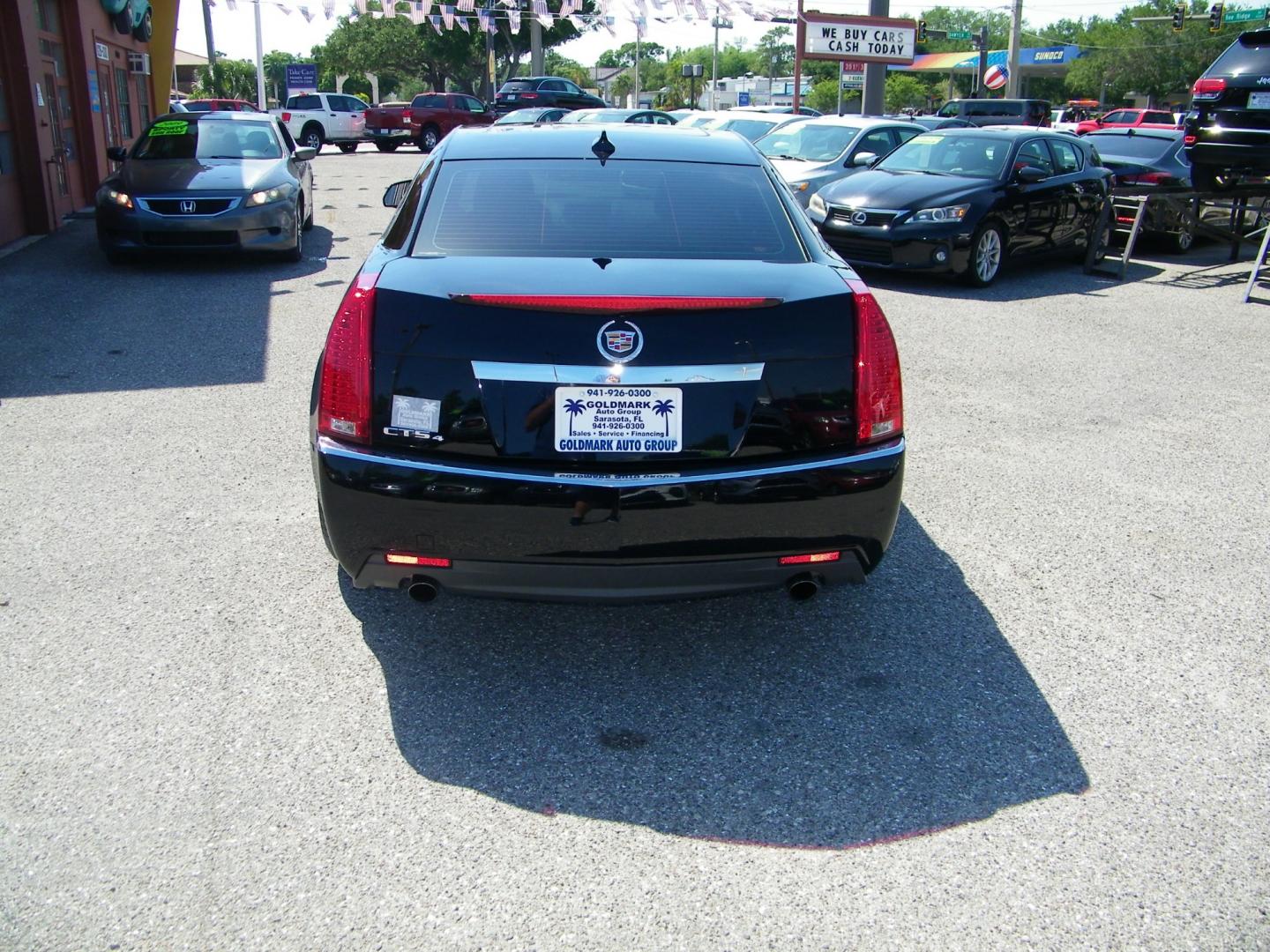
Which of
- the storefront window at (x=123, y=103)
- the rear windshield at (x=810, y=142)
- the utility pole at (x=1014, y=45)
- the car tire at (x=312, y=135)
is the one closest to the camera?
the rear windshield at (x=810, y=142)

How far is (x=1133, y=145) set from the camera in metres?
15.5

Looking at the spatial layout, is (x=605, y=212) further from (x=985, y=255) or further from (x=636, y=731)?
(x=985, y=255)

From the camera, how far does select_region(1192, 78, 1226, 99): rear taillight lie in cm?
1188

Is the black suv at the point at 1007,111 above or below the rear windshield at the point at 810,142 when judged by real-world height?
above

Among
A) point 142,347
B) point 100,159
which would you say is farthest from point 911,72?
point 142,347

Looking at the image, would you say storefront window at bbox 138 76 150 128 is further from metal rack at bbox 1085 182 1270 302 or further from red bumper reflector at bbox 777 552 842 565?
red bumper reflector at bbox 777 552 842 565

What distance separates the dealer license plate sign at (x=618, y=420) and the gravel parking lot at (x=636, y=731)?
34.6 inches

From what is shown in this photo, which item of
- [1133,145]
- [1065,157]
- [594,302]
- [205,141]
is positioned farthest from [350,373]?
[1133,145]

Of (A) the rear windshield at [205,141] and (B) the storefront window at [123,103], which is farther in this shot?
(B) the storefront window at [123,103]

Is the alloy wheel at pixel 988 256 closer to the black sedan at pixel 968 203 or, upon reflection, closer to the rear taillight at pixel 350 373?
the black sedan at pixel 968 203

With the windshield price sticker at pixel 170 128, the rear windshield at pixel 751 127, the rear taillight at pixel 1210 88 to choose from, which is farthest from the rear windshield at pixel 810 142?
the windshield price sticker at pixel 170 128

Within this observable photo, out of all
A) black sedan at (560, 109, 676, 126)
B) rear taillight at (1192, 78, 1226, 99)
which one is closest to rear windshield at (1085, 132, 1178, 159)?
rear taillight at (1192, 78, 1226, 99)

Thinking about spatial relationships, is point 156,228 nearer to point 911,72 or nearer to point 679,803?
point 679,803

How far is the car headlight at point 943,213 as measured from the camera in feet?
35.9
